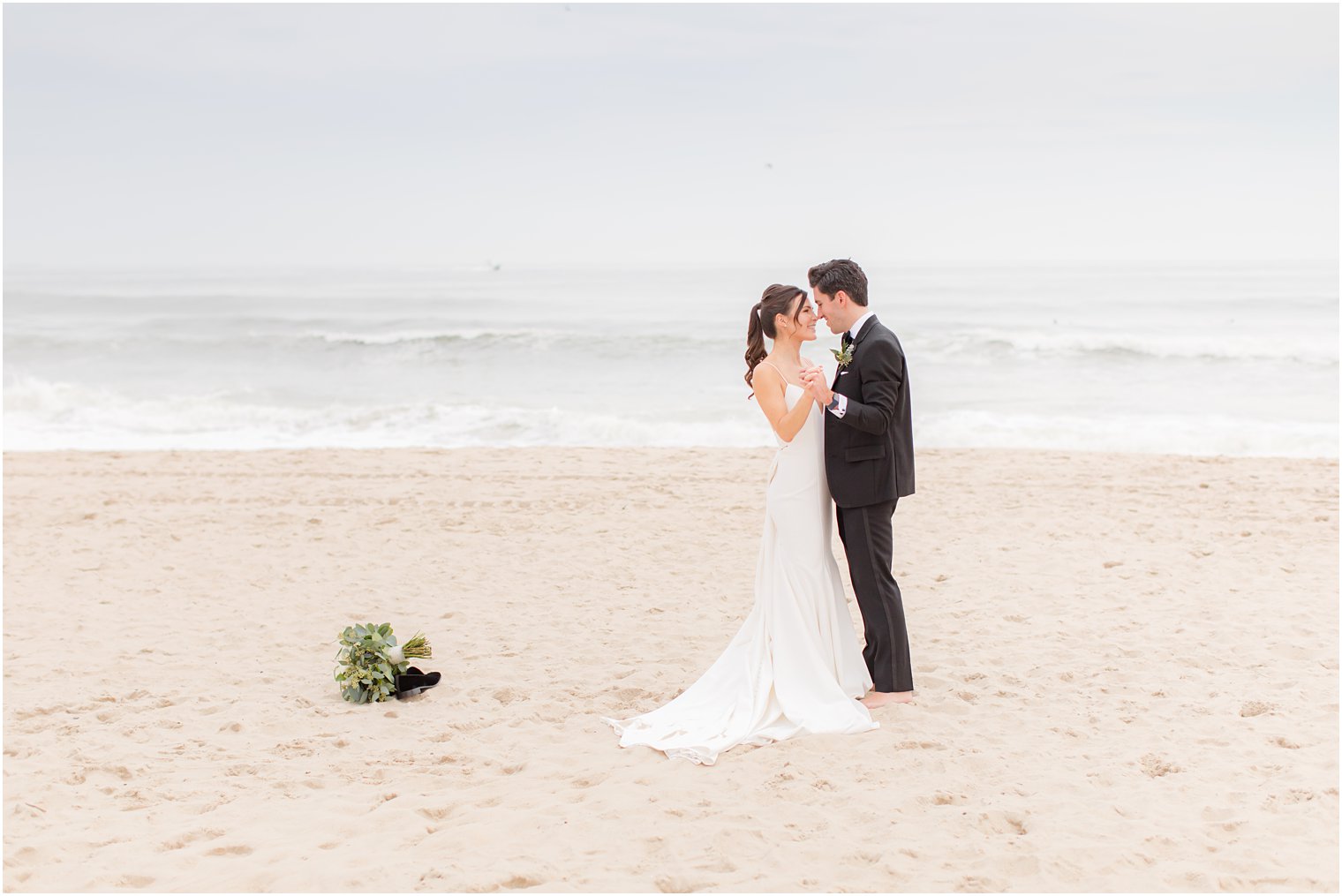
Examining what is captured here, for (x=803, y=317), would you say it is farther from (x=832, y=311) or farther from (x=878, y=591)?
(x=878, y=591)

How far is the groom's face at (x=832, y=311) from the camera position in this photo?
491 centimetres

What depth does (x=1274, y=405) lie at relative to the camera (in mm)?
19047

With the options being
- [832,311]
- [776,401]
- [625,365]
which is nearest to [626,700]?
[776,401]

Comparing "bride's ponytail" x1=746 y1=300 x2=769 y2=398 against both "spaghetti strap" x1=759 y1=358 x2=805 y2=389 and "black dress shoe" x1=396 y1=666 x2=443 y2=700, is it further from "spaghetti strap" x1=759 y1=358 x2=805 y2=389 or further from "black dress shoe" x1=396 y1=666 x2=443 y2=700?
"black dress shoe" x1=396 y1=666 x2=443 y2=700

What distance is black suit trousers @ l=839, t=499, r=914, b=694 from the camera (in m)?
5.02

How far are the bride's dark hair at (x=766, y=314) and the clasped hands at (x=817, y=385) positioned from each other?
308mm

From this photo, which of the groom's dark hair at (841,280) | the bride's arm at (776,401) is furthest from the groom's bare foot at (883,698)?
the groom's dark hair at (841,280)

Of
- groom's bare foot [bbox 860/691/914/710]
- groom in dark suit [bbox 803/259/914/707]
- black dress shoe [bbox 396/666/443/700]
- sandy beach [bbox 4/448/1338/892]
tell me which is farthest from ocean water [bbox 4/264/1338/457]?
groom in dark suit [bbox 803/259/914/707]

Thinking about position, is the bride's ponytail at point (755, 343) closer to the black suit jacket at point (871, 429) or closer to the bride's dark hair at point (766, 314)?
the bride's dark hair at point (766, 314)

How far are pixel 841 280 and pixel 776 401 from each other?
64 centimetres

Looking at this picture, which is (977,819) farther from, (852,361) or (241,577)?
(241,577)

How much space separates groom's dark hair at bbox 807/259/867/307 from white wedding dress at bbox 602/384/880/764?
0.50 m

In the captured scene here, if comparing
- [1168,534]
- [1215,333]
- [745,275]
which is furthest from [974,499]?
[745,275]

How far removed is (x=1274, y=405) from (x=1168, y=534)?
485 inches
